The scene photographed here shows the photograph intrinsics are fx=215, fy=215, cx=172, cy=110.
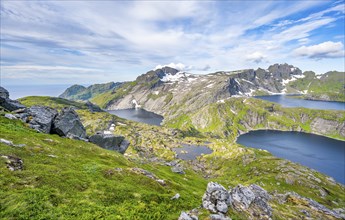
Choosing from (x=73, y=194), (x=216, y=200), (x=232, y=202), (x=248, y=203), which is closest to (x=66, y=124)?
(x=73, y=194)

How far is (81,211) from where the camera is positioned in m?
20.0

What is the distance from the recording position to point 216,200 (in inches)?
1099

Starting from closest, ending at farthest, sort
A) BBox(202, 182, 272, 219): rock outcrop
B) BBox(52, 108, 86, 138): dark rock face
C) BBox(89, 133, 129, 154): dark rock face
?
BBox(202, 182, 272, 219): rock outcrop → BBox(52, 108, 86, 138): dark rock face → BBox(89, 133, 129, 154): dark rock face

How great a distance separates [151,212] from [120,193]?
15.6 feet

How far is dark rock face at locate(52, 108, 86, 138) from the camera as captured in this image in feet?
202

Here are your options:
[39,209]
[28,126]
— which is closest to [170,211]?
[39,209]

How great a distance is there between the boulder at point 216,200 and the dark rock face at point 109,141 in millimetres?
59380

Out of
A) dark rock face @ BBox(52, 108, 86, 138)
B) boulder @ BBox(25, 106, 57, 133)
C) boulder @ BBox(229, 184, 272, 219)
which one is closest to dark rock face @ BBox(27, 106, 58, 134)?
boulder @ BBox(25, 106, 57, 133)

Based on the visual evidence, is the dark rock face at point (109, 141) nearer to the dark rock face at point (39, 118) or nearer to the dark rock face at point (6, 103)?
the dark rock face at point (39, 118)

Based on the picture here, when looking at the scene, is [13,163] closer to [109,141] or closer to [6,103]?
[6,103]

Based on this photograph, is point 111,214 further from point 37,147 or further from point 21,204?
point 37,147

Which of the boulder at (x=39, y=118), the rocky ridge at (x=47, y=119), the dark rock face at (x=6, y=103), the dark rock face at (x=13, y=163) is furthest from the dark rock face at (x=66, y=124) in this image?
the dark rock face at (x=13, y=163)

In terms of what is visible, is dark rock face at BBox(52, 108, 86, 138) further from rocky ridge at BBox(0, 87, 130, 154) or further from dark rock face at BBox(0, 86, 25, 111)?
dark rock face at BBox(0, 86, 25, 111)

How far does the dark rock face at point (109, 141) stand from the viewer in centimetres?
7962
